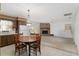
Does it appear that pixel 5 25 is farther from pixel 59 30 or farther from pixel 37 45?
pixel 59 30

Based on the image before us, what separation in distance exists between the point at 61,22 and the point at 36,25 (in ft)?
1.80

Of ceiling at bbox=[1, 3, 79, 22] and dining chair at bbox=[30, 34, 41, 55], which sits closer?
ceiling at bbox=[1, 3, 79, 22]

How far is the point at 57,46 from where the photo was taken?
2.28 m

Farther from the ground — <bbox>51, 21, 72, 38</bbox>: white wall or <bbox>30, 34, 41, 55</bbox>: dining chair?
<bbox>51, 21, 72, 38</bbox>: white wall

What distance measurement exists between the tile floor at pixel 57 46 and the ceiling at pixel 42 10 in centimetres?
43

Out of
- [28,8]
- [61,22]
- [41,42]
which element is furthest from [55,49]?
[28,8]

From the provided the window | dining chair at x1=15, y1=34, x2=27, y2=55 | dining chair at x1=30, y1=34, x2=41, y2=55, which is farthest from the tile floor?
the window

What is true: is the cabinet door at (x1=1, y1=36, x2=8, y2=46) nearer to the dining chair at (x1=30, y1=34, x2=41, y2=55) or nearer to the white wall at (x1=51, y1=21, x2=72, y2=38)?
the dining chair at (x1=30, y1=34, x2=41, y2=55)

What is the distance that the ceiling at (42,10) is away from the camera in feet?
7.23

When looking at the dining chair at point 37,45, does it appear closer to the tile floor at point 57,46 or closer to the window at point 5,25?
the tile floor at point 57,46

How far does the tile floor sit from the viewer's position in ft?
7.27

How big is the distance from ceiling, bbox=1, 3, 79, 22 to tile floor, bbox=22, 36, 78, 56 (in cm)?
43

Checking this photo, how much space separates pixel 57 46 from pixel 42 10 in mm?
827

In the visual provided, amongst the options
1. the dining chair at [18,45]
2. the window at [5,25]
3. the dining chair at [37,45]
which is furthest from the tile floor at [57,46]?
the window at [5,25]
